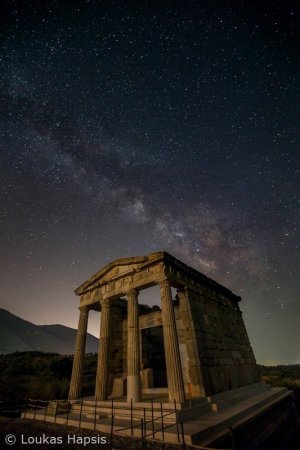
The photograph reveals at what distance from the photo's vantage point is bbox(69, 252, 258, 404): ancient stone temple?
11.6 meters

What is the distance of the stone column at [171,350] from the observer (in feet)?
32.9

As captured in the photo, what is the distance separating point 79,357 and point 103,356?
90.8 inches

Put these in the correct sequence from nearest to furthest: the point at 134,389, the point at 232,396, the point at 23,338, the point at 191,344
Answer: the point at 134,389, the point at 191,344, the point at 232,396, the point at 23,338

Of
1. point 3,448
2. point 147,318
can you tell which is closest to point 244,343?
point 147,318

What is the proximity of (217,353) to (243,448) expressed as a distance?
18.4ft

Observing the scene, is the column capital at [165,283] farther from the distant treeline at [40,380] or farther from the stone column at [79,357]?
the distant treeline at [40,380]

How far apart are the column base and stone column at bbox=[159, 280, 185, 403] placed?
2.02 meters

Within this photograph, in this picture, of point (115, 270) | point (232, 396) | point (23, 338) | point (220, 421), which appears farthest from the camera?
point (23, 338)

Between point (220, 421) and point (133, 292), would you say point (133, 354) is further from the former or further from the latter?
point (220, 421)

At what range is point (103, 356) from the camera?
551 inches

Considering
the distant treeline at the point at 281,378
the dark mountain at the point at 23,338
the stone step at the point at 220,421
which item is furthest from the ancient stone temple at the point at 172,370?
the dark mountain at the point at 23,338

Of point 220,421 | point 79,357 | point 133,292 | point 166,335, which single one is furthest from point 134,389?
point 79,357

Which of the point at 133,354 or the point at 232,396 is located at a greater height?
the point at 133,354

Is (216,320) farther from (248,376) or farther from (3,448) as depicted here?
(3,448)
